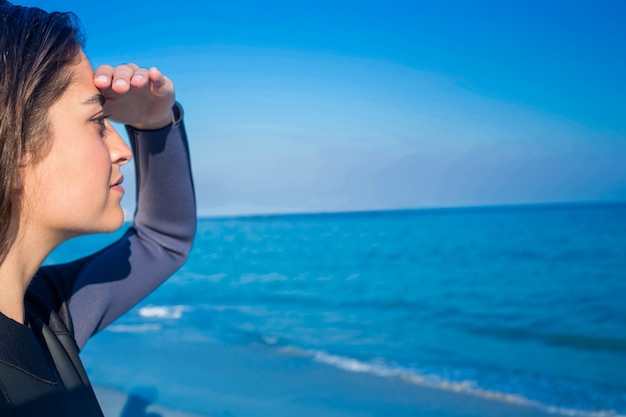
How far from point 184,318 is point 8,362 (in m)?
9.09

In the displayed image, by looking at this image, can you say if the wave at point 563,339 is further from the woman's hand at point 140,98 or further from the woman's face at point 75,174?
the woman's face at point 75,174

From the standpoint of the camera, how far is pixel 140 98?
183cm

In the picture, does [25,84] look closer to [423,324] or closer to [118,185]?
[118,185]

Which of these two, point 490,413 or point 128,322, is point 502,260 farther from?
point 490,413

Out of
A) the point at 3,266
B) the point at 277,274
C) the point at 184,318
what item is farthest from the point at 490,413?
the point at 277,274

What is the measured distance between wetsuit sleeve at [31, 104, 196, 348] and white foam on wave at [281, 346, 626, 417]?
4.46m

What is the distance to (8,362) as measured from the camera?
3.81 ft

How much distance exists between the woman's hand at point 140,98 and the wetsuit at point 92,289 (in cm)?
5

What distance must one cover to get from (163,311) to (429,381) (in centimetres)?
608

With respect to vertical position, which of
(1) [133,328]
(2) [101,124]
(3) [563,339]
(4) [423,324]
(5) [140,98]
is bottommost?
(1) [133,328]

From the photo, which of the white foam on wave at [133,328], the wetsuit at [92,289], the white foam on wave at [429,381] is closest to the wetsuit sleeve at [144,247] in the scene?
the wetsuit at [92,289]

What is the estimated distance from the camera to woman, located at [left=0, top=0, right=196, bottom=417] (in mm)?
1212

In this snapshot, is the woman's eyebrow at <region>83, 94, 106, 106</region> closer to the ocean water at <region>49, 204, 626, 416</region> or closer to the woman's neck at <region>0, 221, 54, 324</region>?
the woman's neck at <region>0, 221, 54, 324</region>

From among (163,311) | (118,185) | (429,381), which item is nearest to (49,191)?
(118,185)
